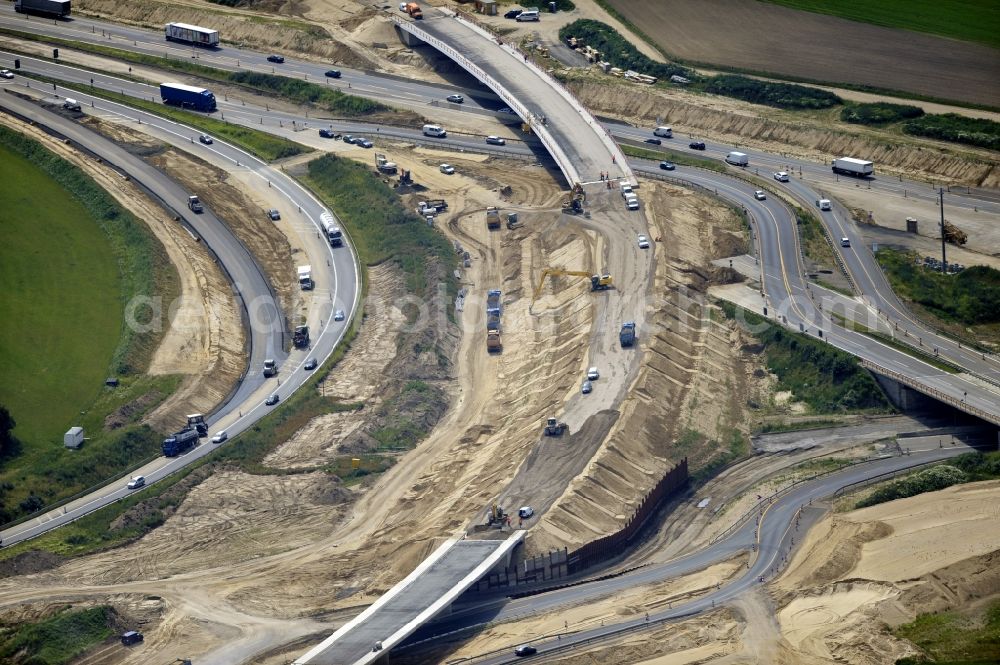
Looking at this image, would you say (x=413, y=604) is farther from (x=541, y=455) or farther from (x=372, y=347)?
(x=372, y=347)

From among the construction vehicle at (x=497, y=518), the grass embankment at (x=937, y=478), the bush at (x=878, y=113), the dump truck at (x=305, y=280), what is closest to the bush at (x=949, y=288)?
the grass embankment at (x=937, y=478)

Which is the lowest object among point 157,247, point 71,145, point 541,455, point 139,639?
point 139,639

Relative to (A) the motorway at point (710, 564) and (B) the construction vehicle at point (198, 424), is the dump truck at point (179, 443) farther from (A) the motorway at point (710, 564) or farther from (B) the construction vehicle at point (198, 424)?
(A) the motorway at point (710, 564)

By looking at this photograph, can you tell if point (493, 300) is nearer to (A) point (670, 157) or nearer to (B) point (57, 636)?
(A) point (670, 157)

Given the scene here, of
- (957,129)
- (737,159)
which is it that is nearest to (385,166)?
(737,159)

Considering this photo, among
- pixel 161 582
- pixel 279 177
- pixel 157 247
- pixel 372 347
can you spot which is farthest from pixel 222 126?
pixel 161 582

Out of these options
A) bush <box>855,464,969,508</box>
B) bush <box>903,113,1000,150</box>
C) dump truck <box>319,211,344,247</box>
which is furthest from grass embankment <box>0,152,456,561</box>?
bush <box>903,113,1000,150</box>
